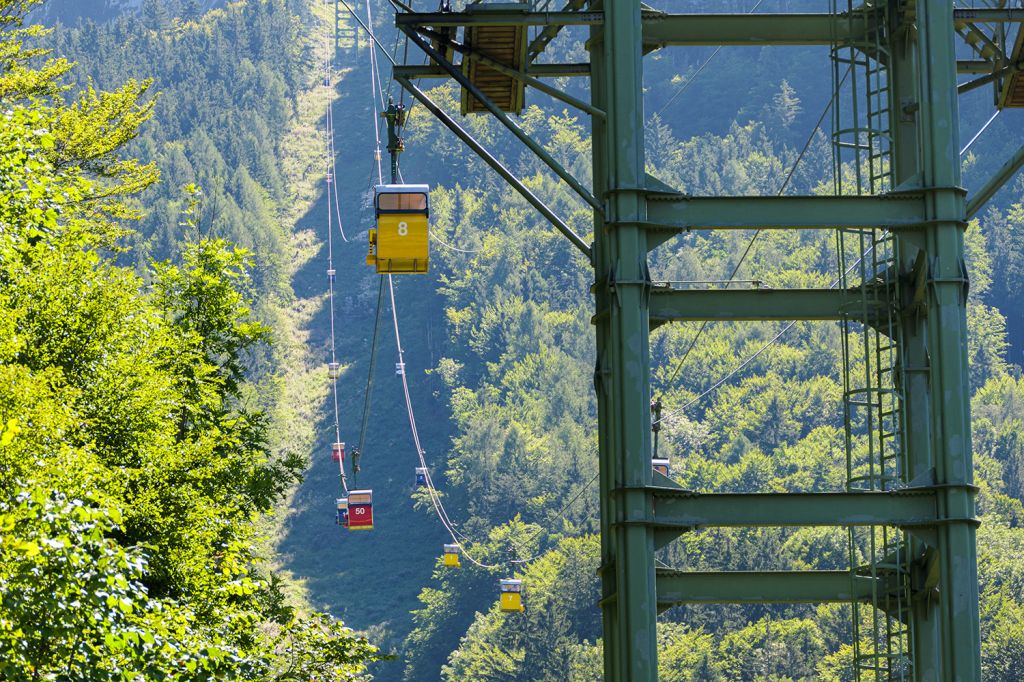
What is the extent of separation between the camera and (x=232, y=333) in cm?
3128

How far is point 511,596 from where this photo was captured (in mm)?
67562

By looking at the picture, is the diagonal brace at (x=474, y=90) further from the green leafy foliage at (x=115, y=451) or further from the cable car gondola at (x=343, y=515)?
the cable car gondola at (x=343, y=515)

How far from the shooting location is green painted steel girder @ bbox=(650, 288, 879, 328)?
58.1 ft

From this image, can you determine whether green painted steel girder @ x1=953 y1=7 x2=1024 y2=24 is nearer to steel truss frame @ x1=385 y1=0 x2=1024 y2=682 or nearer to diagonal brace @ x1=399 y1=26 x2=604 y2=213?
steel truss frame @ x1=385 y1=0 x2=1024 y2=682

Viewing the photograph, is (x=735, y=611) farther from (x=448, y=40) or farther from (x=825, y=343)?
(x=448, y=40)

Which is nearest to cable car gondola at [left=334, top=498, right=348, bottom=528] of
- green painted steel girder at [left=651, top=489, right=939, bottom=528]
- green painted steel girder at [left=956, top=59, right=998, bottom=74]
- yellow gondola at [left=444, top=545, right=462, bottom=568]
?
yellow gondola at [left=444, top=545, right=462, bottom=568]

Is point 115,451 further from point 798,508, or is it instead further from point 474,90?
point 798,508

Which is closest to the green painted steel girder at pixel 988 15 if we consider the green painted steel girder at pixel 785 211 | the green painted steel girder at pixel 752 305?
the green painted steel girder at pixel 785 211

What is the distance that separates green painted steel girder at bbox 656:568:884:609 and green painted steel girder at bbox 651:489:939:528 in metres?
0.87

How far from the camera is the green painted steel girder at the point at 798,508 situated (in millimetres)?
16891

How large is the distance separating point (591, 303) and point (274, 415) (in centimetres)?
3314

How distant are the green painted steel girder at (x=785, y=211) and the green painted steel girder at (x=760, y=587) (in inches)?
129

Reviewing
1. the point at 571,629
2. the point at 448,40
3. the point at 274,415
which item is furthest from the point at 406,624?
the point at 448,40

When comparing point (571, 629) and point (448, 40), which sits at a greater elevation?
point (448, 40)
